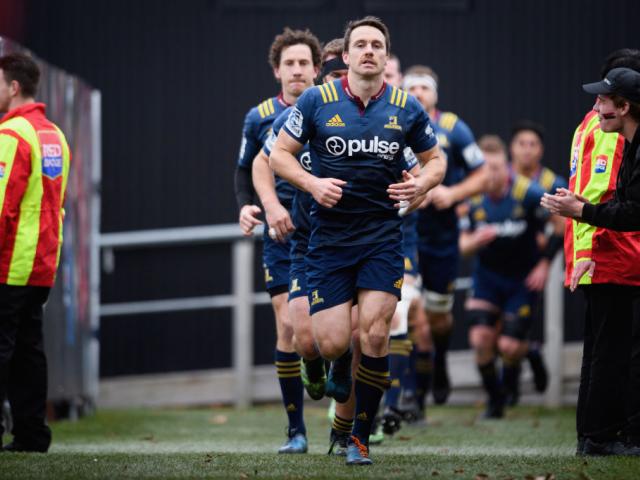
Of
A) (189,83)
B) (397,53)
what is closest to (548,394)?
(397,53)

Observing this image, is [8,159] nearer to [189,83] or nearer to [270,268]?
[270,268]

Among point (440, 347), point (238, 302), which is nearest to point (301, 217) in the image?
point (440, 347)

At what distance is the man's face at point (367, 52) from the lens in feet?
23.9

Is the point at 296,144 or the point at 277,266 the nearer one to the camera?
the point at 296,144

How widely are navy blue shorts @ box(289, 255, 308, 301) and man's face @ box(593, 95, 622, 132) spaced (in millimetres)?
1815

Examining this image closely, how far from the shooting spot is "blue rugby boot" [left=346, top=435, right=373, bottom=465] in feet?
23.3

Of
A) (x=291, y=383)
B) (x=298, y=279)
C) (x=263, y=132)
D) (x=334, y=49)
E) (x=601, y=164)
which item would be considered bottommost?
(x=291, y=383)

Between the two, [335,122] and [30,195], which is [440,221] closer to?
[30,195]

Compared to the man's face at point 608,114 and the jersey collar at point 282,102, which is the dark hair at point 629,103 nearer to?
the man's face at point 608,114

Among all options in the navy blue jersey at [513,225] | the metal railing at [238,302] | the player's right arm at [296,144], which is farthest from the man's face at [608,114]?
the metal railing at [238,302]

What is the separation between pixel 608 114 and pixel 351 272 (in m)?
1.51

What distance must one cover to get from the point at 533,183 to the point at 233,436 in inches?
154

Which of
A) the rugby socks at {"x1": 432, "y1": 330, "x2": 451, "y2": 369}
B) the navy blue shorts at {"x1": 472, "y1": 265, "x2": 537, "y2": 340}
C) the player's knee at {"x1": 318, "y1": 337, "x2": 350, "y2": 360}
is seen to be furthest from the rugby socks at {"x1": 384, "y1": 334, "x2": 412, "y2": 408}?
the navy blue shorts at {"x1": 472, "y1": 265, "x2": 537, "y2": 340}

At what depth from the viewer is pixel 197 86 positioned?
14836 millimetres
